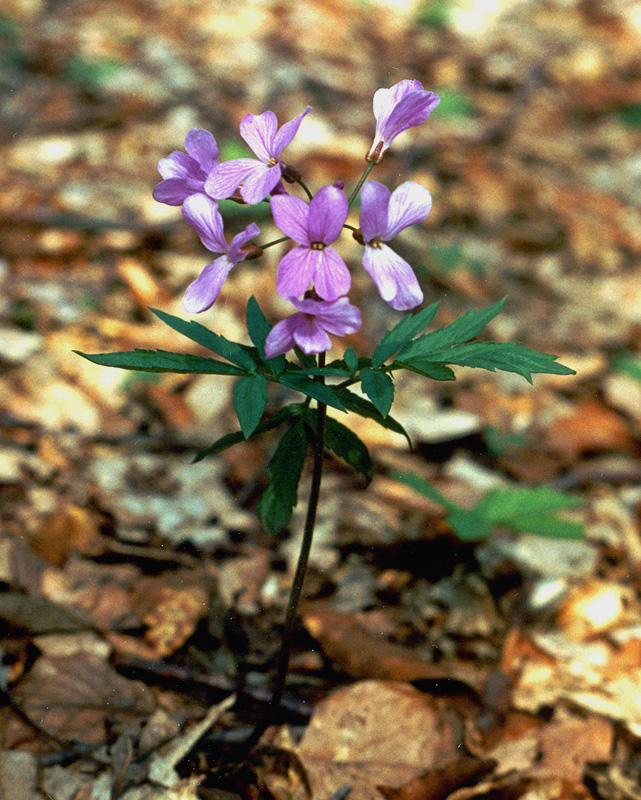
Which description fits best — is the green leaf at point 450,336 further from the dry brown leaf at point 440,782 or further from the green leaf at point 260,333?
the dry brown leaf at point 440,782

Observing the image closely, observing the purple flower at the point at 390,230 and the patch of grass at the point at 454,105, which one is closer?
the purple flower at the point at 390,230

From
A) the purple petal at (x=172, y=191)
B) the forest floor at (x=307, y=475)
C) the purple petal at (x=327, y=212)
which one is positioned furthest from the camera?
the forest floor at (x=307, y=475)

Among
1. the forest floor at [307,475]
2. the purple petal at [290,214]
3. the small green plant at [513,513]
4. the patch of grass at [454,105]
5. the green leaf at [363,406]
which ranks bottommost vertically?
the forest floor at [307,475]

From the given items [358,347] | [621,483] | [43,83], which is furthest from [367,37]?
[621,483]

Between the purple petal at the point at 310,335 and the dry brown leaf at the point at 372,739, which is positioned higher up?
the purple petal at the point at 310,335

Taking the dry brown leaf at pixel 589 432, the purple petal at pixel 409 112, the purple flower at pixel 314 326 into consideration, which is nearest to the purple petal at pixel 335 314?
the purple flower at pixel 314 326

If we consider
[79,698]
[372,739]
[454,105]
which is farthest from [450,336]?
[454,105]

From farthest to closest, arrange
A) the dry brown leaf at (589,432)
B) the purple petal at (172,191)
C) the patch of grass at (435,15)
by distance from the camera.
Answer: the patch of grass at (435,15), the dry brown leaf at (589,432), the purple petal at (172,191)
